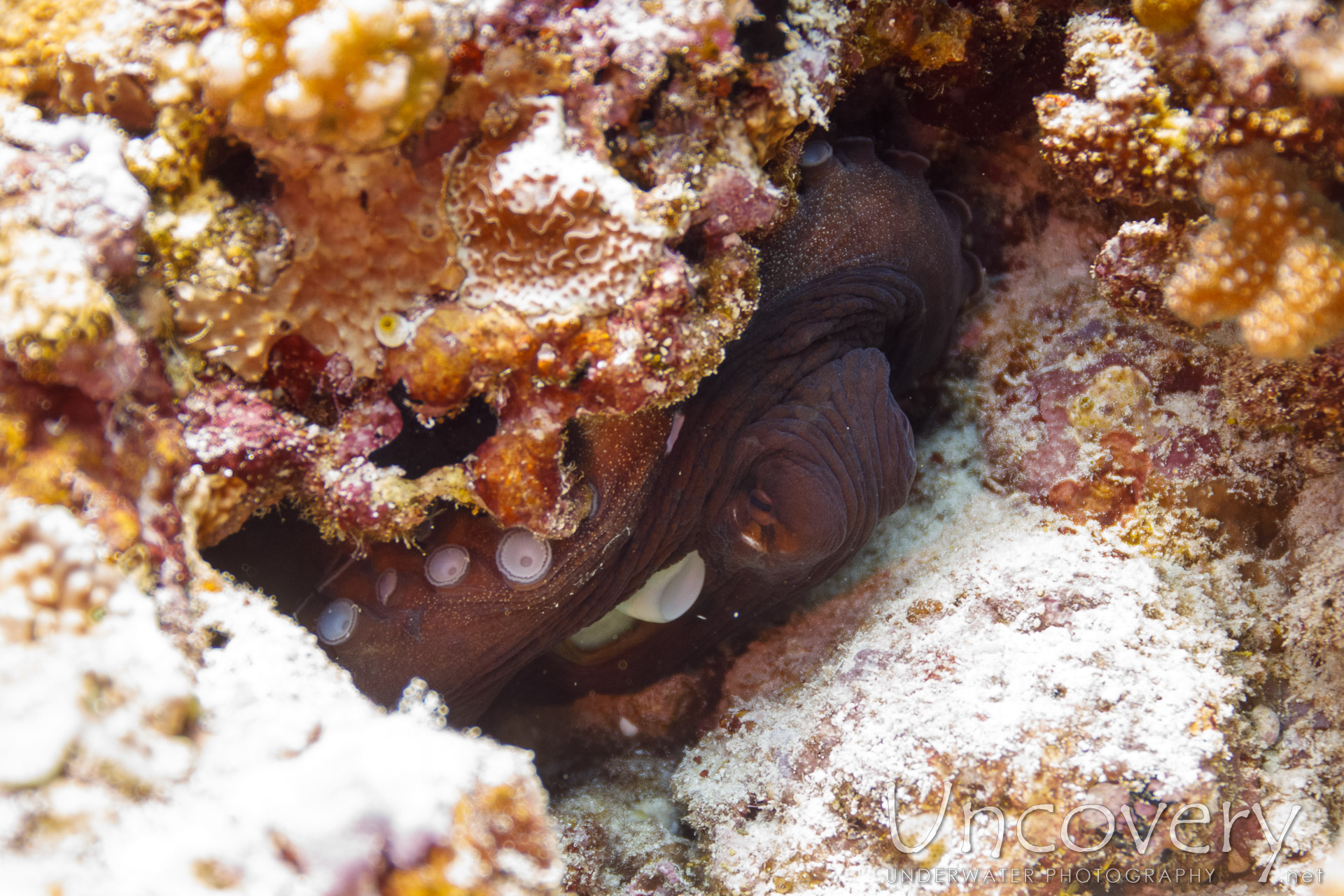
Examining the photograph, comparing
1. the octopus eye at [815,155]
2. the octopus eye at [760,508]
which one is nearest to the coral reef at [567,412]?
the octopus eye at [815,155]

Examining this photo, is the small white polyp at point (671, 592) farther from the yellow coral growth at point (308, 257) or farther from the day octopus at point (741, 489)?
the yellow coral growth at point (308, 257)

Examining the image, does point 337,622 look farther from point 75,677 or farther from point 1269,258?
point 1269,258

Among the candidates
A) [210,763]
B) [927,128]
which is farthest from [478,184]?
[927,128]

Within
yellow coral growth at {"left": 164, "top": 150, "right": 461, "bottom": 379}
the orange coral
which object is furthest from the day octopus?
the orange coral

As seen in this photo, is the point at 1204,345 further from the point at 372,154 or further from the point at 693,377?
the point at 372,154

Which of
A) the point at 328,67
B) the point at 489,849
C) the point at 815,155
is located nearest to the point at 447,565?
the point at 489,849
